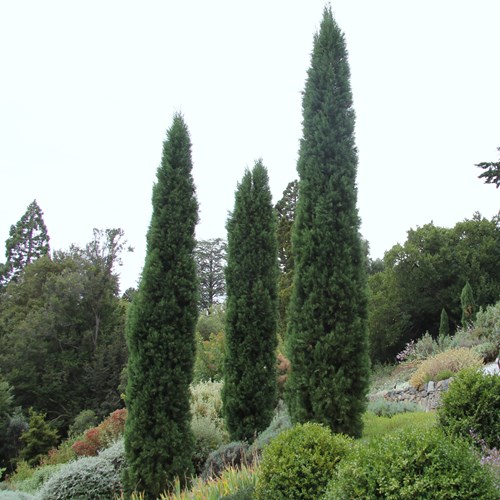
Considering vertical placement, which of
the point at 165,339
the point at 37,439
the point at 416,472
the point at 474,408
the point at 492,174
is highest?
the point at 492,174

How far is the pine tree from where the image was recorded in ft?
98.7

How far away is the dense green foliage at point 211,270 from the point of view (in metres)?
31.7

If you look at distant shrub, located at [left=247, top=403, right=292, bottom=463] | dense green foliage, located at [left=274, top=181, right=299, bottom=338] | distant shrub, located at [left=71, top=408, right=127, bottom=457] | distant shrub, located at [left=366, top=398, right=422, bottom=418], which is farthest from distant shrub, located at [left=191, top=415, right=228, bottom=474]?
dense green foliage, located at [left=274, top=181, right=299, bottom=338]

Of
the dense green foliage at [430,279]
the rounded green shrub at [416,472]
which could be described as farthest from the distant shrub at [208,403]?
the dense green foliage at [430,279]

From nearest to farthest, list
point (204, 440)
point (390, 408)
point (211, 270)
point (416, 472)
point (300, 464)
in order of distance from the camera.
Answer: point (416, 472) < point (300, 464) < point (390, 408) < point (204, 440) < point (211, 270)

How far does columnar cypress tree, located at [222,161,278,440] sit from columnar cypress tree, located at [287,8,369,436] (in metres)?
1.86

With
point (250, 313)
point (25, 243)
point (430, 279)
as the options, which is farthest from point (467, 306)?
point (25, 243)

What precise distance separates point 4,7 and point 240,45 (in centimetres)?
333

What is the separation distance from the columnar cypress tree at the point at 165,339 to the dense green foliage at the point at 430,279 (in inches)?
684

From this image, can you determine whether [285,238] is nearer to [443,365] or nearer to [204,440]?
[443,365]

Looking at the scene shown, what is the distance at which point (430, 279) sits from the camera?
24.7 metres

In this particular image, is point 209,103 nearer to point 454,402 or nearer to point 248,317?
point 248,317

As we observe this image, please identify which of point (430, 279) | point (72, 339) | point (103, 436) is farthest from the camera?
point (430, 279)

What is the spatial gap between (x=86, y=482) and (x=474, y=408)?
18.5ft
